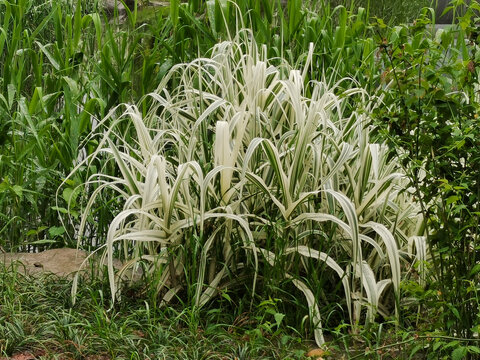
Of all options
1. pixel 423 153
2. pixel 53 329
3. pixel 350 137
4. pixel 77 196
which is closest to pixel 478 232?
pixel 423 153

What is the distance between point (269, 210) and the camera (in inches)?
115

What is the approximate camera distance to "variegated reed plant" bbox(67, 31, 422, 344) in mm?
2666

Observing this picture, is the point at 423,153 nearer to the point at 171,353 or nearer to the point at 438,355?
the point at 438,355

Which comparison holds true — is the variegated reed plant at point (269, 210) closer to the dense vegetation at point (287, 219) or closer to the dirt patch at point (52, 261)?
the dense vegetation at point (287, 219)

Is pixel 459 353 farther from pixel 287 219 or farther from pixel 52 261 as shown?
pixel 52 261

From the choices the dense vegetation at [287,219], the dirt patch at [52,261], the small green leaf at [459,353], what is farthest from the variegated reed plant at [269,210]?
the small green leaf at [459,353]

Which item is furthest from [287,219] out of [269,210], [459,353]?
[459,353]

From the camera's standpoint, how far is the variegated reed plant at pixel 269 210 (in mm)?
2666

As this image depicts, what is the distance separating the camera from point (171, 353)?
2.38m

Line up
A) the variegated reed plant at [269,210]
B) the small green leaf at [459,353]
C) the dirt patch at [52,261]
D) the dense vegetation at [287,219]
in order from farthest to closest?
the dirt patch at [52,261] < the variegated reed plant at [269,210] < the dense vegetation at [287,219] < the small green leaf at [459,353]

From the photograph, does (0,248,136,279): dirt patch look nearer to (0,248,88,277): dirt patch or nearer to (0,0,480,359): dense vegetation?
(0,248,88,277): dirt patch

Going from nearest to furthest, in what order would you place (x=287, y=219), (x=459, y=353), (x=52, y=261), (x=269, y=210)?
(x=459, y=353) → (x=287, y=219) → (x=269, y=210) → (x=52, y=261)

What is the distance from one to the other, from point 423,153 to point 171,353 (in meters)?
0.98

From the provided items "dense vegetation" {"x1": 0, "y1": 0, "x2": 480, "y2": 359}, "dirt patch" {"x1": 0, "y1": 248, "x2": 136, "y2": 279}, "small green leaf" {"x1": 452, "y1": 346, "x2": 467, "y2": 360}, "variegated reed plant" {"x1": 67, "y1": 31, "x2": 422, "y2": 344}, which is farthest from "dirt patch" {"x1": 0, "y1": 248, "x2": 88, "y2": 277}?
"small green leaf" {"x1": 452, "y1": 346, "x2": 467, "y2": 360}
